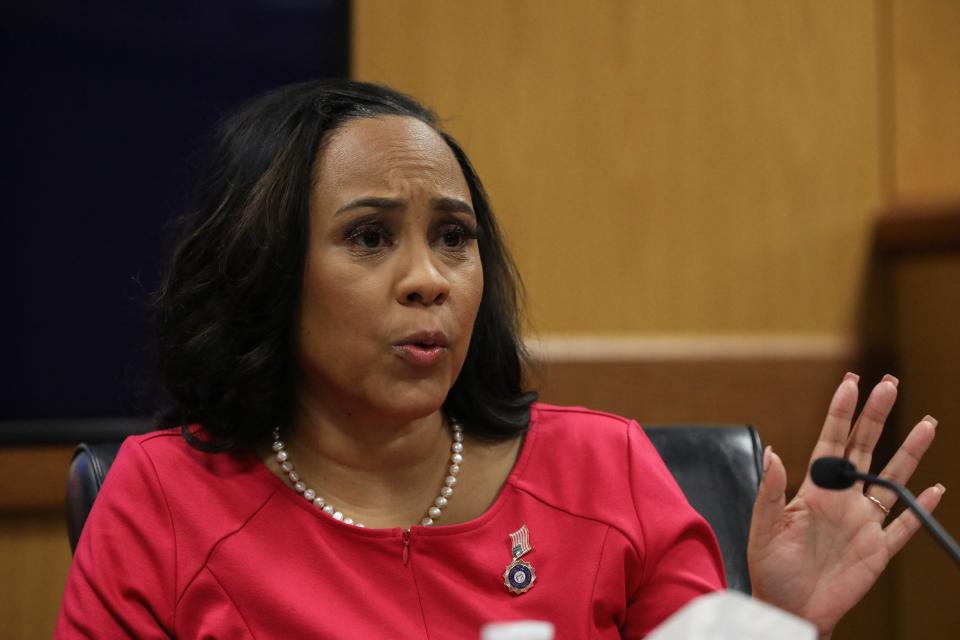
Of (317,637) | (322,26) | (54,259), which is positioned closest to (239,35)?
(322,26)

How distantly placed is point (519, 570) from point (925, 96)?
2039 mm

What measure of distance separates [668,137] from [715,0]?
357mm

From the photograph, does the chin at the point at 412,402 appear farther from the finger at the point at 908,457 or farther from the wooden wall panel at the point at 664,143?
the wooden wall panel at the point at 664,143

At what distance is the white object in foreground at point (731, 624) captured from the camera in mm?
807

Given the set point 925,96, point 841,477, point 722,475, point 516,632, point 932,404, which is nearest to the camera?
point 516,632

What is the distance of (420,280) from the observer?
139 centimetres

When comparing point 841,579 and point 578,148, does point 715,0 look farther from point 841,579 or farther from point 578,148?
point 841,579

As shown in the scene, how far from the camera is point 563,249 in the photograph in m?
2.75

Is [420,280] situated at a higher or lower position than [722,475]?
higher

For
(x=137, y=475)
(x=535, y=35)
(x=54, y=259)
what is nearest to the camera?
(x=137, y=475)

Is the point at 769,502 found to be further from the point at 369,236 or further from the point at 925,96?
the point at 925,96

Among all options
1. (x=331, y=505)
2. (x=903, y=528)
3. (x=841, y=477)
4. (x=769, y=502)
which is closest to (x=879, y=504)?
(x=903, y=528)

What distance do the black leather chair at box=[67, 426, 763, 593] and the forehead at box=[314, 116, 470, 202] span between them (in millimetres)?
523

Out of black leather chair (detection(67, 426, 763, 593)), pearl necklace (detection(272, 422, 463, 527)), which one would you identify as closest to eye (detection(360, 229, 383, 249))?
pearl necklace (detection(272, 422, 463, 527))
